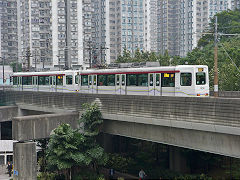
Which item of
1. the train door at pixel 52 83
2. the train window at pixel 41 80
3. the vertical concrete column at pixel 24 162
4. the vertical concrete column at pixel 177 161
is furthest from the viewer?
the train window at pixel 41 80

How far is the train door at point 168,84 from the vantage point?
2895cm

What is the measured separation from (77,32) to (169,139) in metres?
90.1

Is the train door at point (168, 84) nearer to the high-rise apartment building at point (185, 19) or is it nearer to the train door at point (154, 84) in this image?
the train door at point (154, 84)

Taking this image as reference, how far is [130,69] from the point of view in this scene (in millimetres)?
32875

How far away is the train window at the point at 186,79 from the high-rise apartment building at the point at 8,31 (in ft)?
391

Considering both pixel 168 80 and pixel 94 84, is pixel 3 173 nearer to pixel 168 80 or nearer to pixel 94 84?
pixel 94 84

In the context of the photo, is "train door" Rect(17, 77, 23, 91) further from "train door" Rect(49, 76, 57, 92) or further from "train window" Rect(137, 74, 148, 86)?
"train window" Rect(137, 74, 148, 86)

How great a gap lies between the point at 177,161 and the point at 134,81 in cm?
771

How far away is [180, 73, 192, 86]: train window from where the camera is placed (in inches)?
1106

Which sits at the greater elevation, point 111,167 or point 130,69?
point 130,69

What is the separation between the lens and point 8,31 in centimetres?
14112

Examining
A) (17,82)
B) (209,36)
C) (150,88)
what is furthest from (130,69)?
(209,36)

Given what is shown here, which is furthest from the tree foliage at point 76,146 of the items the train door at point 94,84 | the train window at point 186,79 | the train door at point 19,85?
the train door at point 19,85

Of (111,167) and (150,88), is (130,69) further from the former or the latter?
(111,167)
